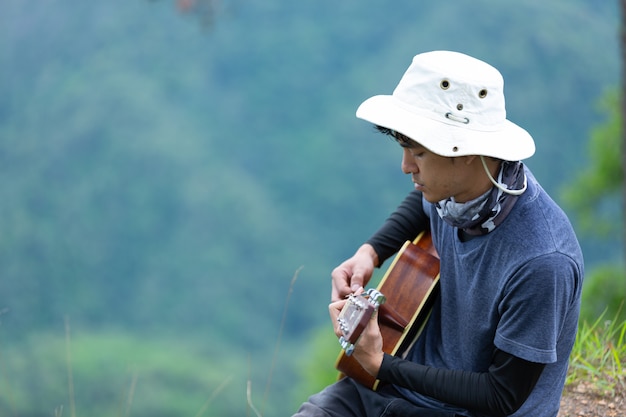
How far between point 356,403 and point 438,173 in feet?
2.38

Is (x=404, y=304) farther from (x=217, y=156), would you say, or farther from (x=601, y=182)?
(x=217, y=156)

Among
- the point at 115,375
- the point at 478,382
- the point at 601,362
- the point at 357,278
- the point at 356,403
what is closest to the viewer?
the point at 478,382

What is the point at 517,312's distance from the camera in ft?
5.98

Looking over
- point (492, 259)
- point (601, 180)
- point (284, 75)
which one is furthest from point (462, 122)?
point (284, 75)

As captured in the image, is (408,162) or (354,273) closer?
(408,162)

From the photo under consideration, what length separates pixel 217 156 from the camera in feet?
101

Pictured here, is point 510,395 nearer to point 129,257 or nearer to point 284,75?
point 129,257

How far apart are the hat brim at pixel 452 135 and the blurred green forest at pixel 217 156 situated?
22937mm

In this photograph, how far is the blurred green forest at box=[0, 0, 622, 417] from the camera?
26.5m

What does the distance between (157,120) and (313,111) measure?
232 inches

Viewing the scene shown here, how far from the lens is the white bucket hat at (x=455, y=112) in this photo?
1826mm

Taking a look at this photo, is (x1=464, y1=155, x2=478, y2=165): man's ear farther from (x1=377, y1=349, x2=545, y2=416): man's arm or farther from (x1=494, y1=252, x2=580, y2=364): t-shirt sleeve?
(x1=377, y1=349, x2=545, y2=416): man's arm

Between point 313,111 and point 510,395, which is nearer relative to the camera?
point 510,395

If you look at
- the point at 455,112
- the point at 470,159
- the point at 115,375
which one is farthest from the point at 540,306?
the point at 115,375
